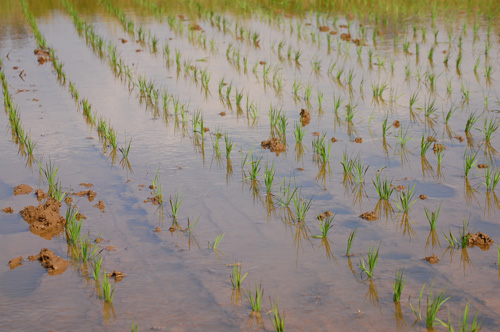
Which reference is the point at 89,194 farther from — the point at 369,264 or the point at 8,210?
the point at 369,264

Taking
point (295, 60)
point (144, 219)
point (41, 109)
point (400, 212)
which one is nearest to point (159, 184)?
point (144, 219)

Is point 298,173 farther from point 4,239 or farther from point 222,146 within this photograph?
point 4,239

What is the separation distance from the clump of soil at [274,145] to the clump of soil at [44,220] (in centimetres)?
176

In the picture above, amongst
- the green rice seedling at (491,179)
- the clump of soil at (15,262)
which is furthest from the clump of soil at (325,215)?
the clump of soil at (15,262)

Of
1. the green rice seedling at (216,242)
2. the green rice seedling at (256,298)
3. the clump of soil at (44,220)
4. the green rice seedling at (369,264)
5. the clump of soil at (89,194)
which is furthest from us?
the clump of soil at (89,194)

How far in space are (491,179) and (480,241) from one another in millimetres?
958

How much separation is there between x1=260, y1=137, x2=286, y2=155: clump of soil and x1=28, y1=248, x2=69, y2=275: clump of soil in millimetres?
2042

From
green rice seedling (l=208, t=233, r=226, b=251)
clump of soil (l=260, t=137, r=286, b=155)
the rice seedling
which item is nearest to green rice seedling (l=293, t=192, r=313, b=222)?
green rice seedling (l=208, t=233, r=226, b=251)

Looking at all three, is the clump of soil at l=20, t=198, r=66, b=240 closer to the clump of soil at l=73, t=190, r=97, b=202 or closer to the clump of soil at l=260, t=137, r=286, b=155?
the clump of soil at l=73, t=190, r=97, b=202

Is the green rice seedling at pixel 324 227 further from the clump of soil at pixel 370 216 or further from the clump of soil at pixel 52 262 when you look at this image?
the clump of soil at pixel 52 262

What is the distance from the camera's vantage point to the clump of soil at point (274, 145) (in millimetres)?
4527

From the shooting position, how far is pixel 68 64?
7801 millimetres

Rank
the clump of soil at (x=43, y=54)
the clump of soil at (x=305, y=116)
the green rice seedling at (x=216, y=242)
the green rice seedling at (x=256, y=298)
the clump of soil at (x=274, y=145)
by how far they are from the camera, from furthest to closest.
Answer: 1. the clump of soil at (x=43, y=54)
2. the clump of soil at (x=305, y=116)
3. the clump of soil at (x=274, y=145)
4. the green rice seedling at (x=216, y=242)
5. the green rice seedling at (x=256, y=298)

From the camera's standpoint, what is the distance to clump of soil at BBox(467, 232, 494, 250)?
2973 millimetres
